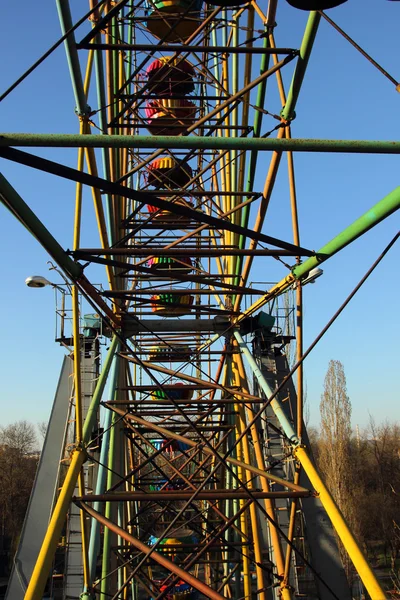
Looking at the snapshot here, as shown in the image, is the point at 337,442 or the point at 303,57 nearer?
the point at 303,57

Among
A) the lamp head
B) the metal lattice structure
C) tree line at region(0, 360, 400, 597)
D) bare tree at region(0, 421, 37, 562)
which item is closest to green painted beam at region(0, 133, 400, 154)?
the metal lattice structure

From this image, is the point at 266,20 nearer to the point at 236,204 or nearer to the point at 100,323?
the point at 236,204

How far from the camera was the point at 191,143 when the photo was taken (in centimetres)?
356

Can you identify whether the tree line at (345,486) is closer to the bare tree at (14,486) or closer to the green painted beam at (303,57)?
the bare tree at (14,486)

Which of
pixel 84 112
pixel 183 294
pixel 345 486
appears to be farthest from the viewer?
pixel 345 486

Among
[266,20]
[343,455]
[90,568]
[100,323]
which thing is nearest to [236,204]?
[266,20]

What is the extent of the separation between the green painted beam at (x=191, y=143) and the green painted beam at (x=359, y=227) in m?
0.31

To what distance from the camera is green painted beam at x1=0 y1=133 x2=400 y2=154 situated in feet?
11.5

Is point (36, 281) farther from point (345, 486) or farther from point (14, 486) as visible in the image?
point (14, 486)

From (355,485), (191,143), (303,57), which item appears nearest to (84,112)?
(303,57)

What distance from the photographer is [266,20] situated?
5824 millimetres

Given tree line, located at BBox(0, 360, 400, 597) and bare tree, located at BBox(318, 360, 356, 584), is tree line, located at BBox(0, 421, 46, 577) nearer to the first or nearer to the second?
tree line, located at BBox(0, 360, 400, 597)

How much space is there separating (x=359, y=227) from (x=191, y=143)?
53.7 inches

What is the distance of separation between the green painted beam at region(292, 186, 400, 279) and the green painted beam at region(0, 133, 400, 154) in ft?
1.03
